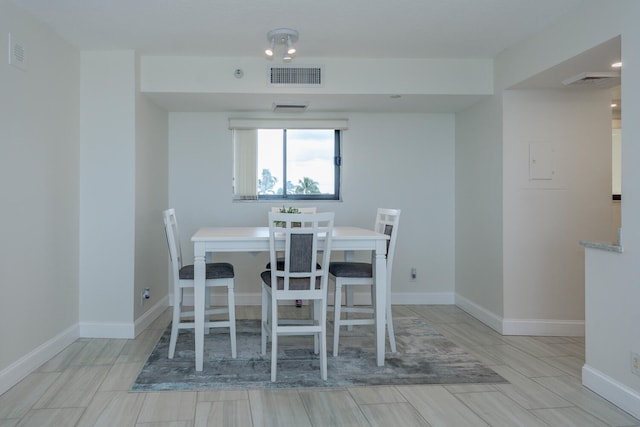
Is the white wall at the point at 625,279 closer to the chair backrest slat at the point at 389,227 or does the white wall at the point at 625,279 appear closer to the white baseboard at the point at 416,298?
the chair backrest slat at the point at 389,227

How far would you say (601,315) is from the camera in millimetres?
2479

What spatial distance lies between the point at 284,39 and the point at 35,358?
2.68 m

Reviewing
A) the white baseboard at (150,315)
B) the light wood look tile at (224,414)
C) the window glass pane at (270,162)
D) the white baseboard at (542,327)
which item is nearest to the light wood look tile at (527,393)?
the white baseboard at (542,327)

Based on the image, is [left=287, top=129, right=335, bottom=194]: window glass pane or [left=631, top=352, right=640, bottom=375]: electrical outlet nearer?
[left=631, top=352, right=640, bottom=375]: electrical outlet

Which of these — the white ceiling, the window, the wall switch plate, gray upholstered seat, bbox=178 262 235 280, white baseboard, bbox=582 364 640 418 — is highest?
the white ceiling

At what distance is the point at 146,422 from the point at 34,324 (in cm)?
123

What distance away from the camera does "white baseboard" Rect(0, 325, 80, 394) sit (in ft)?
8.21

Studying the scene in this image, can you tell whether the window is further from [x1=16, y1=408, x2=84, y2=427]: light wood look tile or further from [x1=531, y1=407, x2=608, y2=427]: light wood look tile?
[x1=531, y1=407, x2=608, y2=427]: light wood look tile

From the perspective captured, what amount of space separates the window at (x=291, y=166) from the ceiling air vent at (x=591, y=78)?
214 centimetres

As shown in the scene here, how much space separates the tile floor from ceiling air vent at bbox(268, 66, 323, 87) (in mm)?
2404

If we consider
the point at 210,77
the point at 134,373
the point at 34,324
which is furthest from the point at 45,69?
the point at 134,373

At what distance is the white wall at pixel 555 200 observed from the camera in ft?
11.8

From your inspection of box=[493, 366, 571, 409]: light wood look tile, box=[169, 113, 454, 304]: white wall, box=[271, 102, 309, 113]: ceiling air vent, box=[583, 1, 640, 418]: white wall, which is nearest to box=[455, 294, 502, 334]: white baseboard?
box=[169, 113, 454, 304]: white wall

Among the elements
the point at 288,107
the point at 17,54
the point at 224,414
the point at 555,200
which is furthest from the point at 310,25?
the point at 224,414
